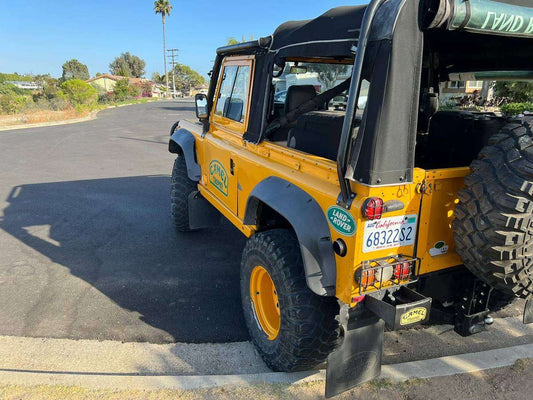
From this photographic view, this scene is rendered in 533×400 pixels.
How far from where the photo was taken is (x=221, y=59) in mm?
4070

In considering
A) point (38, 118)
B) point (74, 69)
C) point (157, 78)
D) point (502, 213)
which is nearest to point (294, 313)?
point (502, 213)

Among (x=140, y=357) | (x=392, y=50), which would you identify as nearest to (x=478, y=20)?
(x=392, y=50)

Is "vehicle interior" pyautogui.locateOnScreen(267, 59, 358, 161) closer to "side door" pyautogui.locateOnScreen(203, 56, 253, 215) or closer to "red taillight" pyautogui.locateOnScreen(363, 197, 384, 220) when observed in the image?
"side door" pyautogui.locateOnScreen(203, 56, 253, 215)

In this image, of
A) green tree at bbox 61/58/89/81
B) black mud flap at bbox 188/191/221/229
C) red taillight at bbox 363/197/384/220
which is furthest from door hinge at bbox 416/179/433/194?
green tree at bbox 61/58/89/81

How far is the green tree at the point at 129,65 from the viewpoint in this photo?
9675cm

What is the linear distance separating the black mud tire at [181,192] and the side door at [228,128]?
0.82 m

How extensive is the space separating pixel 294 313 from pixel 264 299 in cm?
64

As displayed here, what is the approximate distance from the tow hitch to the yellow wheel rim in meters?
A: 0.72

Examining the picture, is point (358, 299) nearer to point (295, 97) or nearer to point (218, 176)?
point (295, 97)

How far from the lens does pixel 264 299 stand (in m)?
3.02

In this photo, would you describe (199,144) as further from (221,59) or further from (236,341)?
(236,341)

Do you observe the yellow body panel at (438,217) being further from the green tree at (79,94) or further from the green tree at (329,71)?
the green tree at (79,94)

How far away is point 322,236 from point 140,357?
67.5 inches

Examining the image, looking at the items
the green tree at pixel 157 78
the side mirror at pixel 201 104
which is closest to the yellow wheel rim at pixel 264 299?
the side mirror at pixel 201 104
